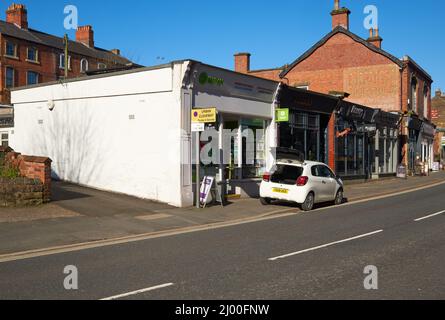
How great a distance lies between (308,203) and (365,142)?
666 inches

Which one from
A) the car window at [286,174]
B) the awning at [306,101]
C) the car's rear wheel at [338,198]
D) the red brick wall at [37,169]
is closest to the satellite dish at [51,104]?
the red brick wall at [37,169]

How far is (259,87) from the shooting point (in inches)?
748

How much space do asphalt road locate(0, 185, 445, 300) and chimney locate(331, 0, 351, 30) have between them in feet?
101

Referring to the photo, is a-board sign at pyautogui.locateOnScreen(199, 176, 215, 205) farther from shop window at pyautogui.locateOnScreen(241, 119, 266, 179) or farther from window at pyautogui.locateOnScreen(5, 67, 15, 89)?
window at pyautogui.locateOnScreen(5, 67, 15, 89)

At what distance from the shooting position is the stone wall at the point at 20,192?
43.5 ft

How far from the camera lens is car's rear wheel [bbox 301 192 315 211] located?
1548 centimetres

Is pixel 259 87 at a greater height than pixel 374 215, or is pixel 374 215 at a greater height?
pixel 259 87

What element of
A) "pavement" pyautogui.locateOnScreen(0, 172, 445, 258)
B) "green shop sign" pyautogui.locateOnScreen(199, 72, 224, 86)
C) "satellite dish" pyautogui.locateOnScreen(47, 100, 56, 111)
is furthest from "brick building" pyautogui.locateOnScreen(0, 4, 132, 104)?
"pavement" pyautogui.locateOnScreen(0, 172, 445, 258)

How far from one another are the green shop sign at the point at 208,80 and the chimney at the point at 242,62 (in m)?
28.2

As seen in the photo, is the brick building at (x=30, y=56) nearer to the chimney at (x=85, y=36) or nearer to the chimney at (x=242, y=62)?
the chimney at (x=85, y=36)

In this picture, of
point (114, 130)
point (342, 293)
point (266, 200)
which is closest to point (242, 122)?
point (266, 200)

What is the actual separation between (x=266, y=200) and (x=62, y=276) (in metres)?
10.3
